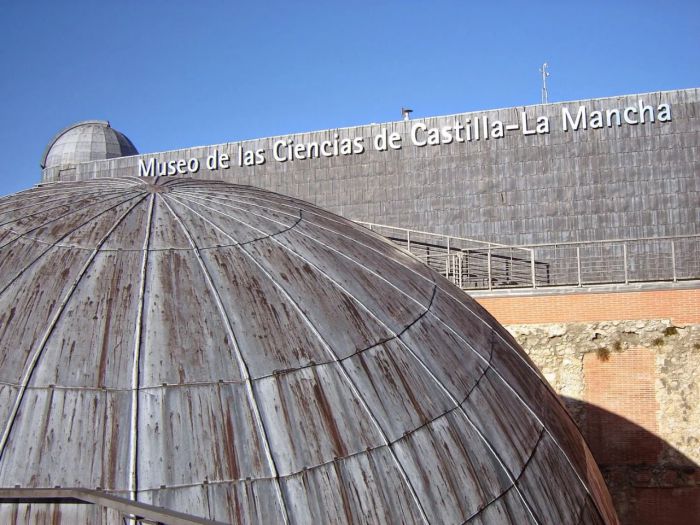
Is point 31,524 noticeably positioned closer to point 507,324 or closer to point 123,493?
point 123,493

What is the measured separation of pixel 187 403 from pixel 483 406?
2.53 meters

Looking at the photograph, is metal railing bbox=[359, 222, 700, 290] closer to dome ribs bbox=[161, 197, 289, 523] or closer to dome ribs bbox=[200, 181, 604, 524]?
dome ribs bbox=[200, 181, 604, 524]

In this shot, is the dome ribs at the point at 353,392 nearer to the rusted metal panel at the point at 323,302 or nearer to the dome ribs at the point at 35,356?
the rusted metal panel at the point at 323,302

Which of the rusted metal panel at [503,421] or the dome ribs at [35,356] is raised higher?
the dome ribs at [35,356]

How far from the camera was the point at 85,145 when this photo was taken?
143 ft

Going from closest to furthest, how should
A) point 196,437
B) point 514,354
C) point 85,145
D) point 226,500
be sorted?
point 226,500, point 196,437, point 514,354, point 85,145

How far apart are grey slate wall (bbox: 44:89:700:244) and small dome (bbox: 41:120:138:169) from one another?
17.5m

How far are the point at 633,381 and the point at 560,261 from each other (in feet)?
27.3

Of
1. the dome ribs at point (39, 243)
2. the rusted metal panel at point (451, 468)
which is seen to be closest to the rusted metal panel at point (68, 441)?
the dome ribs at point (39, 243)

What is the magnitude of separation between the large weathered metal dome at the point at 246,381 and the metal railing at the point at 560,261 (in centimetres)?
1695

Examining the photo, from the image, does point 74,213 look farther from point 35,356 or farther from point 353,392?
point 353,392

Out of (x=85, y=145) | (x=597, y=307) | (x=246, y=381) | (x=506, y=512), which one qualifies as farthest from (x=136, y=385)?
(x=85, y=145)

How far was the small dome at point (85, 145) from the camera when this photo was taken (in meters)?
43.5

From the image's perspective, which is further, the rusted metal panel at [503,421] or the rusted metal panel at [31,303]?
the rusted metal panel at [503,421]
